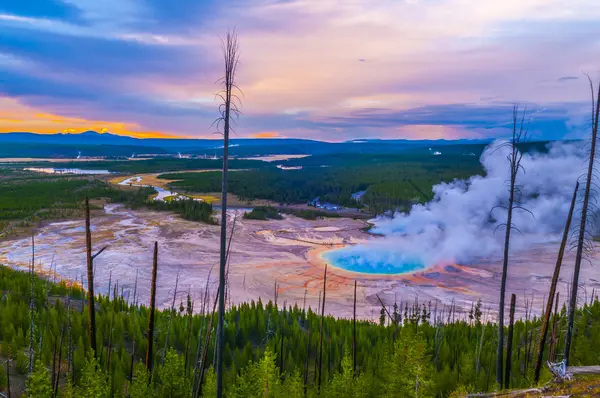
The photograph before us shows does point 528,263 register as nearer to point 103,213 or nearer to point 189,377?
point 189,377

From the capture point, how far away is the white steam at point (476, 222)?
53.0 meters

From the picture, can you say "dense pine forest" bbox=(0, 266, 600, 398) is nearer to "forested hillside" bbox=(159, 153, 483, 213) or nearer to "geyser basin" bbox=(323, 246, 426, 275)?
"geyser basin" bbox=(323, 246, 426, 275)

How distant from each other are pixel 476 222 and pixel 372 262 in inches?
1030

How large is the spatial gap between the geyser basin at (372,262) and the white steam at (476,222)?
126mm

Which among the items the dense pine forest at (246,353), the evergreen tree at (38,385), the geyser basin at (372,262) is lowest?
the geyser basin at (372,262)

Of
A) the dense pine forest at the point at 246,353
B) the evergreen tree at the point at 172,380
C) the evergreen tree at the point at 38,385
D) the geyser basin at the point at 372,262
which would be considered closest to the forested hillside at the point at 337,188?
the geyser basin at the point at 372,262

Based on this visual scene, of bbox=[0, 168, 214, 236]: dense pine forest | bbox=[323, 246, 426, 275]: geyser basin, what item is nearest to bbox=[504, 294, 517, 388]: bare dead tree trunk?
bbox=[323, 246, 426, 275]: geyser basin

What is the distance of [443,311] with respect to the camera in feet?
114

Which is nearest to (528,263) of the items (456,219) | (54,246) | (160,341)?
(456,219)

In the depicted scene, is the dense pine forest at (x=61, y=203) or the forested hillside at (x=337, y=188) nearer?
the dense pine forest at (x=61, y=203)

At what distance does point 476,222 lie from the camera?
6688cm

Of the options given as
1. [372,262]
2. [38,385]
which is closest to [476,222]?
[372,262]

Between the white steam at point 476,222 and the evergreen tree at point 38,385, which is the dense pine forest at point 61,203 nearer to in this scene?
the white steam at point 476,222

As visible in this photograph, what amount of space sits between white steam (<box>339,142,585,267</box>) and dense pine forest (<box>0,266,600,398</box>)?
63.2 feet
